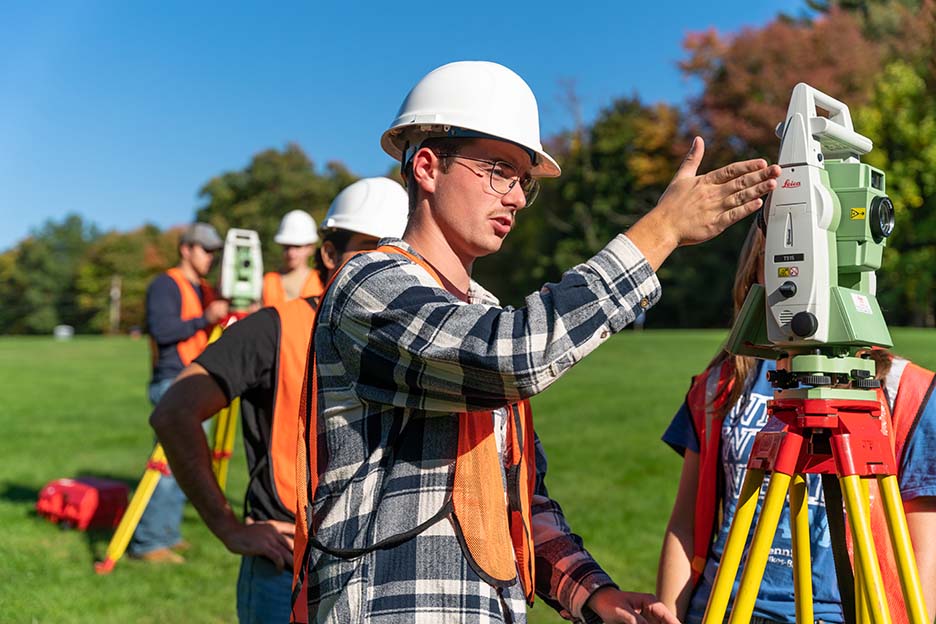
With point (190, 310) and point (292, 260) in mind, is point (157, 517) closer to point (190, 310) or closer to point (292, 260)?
point (190, 310)

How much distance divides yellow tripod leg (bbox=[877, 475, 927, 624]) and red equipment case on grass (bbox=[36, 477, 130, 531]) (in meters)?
8.25

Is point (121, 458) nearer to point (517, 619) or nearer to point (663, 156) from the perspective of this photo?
point (517, 619)

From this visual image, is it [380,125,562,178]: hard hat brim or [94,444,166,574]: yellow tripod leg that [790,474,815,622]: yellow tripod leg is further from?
[94,444,166,574]: yellow tripod leg

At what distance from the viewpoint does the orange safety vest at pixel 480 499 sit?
1.97 metres

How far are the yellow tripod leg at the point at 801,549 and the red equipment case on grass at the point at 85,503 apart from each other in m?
8.00

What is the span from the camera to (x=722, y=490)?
2990 millimetres

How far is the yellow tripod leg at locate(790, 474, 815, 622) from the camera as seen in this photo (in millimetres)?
2295

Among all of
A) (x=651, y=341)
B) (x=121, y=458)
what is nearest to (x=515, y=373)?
(x=121, y=458)

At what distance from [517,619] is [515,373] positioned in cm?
59

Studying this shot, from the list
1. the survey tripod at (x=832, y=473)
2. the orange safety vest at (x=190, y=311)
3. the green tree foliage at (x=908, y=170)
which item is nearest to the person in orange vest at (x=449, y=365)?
the survey tripod at (x=832, y=473)

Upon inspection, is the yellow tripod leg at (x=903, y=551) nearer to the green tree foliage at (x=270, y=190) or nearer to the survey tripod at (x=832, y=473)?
the survey tripod at (x=832, y=473)

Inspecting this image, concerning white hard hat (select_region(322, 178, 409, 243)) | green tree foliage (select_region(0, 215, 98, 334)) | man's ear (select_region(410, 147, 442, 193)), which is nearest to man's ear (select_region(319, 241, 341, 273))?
white hard hat (select_region(322, 178, 409, 243))

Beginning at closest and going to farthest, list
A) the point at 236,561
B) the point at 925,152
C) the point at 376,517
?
the point at 376,517 → the point at 236,561 → the point at 925,152

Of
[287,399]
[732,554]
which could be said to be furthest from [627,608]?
[287,399]
